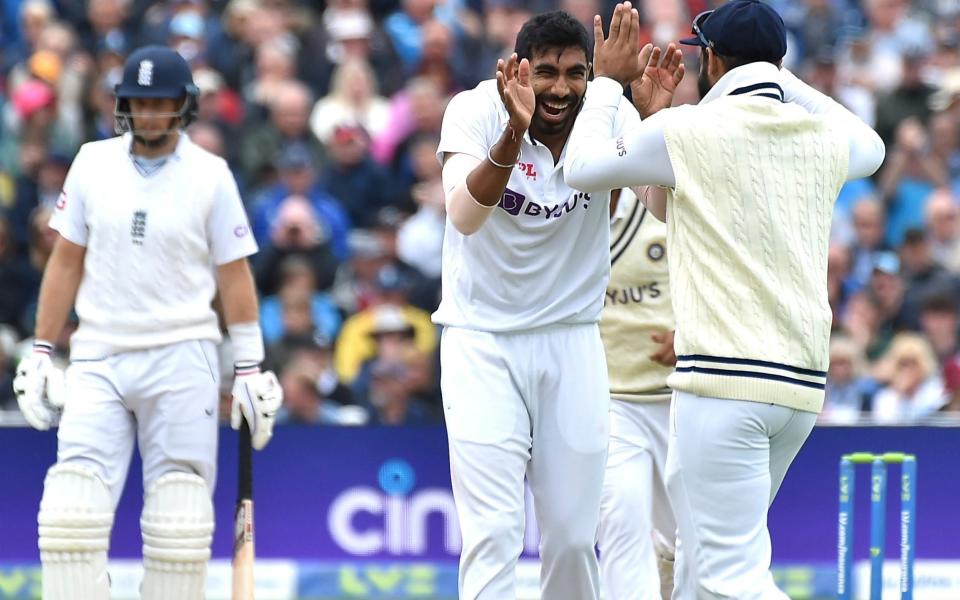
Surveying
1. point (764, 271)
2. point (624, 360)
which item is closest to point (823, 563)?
point (624, 360)

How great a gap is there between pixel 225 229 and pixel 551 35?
66.4 inches

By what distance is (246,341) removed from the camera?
23.1 feet

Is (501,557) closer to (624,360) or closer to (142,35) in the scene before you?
(624,360)

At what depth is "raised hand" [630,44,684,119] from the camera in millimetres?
5824

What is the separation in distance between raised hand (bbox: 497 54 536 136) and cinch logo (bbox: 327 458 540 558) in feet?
12.3

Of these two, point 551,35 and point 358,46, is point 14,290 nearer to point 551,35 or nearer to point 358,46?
point 358,46

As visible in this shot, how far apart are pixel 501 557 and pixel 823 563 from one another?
3592mm

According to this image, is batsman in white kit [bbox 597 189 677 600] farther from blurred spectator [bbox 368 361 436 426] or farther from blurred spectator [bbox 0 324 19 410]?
blurred spectator [bbox 0 324 19 410]

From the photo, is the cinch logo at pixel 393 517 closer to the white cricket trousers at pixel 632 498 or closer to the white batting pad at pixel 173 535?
the white cricket trousers at pixel 632 498

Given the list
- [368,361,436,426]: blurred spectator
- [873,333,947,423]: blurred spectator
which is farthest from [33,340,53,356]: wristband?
[873,333,947,423]: blurred spectator

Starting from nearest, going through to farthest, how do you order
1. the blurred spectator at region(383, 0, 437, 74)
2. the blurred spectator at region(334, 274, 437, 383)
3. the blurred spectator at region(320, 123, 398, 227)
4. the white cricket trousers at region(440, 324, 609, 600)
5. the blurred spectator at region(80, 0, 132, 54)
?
1. the white cricket trousers at region(440, 324, 609, 600)
2. the blurred spectator at region(334, 274, 437, 383)
3. the blurred spectator at region(320, 123, 398, 227)
4. the blurred spectator at region(383, 0, 437, 74)
5. the blurred spectator at region(80, 0, 132, 54)

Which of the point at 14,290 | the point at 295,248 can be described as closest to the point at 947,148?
the point at 295,248

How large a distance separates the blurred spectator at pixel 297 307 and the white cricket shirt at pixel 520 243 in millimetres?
4244

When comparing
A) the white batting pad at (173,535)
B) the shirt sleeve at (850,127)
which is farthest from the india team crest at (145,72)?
the shirt sleeve at (850,127)
